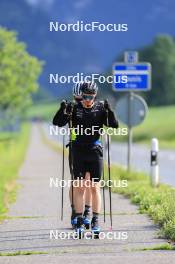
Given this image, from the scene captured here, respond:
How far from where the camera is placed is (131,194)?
16.2 m

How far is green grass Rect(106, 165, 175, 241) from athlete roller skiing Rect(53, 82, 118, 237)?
920 mm

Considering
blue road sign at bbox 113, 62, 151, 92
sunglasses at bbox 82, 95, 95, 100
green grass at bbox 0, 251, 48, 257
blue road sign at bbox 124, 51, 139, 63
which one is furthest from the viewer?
blue road sign at bbox 124, 51, 139, 63

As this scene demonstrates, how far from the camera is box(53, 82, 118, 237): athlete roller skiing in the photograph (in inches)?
388

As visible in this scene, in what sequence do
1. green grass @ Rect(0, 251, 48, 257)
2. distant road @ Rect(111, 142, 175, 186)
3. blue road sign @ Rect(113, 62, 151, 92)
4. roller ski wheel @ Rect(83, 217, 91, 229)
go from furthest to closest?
distant road @ Rect(111, 142, 175, 186), blue road sign @ Rect(113, 62, 151, 92), roller ski wheel @ Rect(83, 217, 91, 229), green grass @ Rect(0, 251, 48, 257)

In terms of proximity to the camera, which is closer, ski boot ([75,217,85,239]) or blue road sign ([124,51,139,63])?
ski boot ([75,217,85,239])

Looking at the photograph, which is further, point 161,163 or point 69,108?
point 161,163

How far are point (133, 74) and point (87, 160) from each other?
35.1 ft

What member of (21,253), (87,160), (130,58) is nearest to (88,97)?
(87,160)

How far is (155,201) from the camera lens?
43.8 ft

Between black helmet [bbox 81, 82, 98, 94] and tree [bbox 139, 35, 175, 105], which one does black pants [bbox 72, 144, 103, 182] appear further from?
tree [bbox 139, 35, 175, 105]

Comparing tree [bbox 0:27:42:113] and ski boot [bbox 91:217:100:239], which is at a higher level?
tree [bbox 0:27:42:113]

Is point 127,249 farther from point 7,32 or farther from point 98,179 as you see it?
point 7,32
